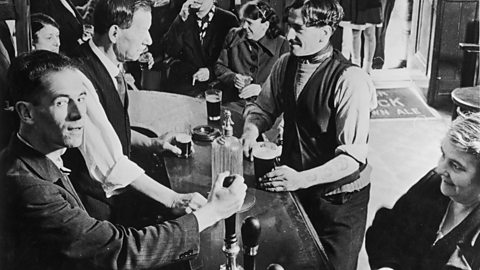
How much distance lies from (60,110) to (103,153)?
0.90ft

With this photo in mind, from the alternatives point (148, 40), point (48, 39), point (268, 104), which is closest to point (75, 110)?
point (48, 39)

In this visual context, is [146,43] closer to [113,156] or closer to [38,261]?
[113,156]

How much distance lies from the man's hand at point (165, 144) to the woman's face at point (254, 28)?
21.9 inches

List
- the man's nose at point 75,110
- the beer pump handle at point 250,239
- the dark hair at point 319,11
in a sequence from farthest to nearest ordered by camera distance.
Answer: the dark hair at point 319,11, the man's nose at point 75,110, the beer pump handle at point 250,239

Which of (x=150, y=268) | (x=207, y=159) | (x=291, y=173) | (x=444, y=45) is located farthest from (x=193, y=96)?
(x=444, y=45)

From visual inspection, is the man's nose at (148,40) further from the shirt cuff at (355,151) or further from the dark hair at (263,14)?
the shirt cuff at (355,151)

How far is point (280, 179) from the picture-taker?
128 inches

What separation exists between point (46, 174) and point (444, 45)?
5.90ft

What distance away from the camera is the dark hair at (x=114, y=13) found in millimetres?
3092

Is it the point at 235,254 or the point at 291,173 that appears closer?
the point at 235,254

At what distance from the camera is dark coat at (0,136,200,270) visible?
2975 mm

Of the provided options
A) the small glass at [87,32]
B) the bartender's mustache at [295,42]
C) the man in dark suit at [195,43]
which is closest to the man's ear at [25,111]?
the small glass at [87,32]

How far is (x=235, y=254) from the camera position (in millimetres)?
3000

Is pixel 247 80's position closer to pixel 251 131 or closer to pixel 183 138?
pixel 251 131
